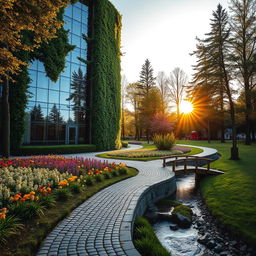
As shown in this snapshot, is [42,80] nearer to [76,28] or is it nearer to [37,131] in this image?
[37,131]

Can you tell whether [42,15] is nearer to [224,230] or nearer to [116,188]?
[116,188]

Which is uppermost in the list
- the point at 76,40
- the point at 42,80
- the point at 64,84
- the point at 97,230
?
the point at 76,40

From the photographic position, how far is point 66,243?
3.12 metres

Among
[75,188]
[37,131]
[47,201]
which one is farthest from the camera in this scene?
[37,131]

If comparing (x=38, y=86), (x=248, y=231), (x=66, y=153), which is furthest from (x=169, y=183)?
(x=38, y=86)

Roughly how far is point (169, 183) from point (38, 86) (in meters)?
15.6

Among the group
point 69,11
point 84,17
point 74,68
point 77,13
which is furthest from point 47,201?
point 84,17

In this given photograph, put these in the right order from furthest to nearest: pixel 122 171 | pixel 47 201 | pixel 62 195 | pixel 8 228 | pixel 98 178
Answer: pixel 122 171
pixel 98 178
pixel 62 195
pixel 47 201
pixel 8 228

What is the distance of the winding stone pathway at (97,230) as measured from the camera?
2.95m

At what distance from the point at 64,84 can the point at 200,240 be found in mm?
18888

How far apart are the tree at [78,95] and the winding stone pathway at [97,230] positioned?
16276 mm

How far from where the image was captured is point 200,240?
15.1 ft

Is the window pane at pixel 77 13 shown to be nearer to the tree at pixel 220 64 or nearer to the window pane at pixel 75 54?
the window pane at pixel 75 54

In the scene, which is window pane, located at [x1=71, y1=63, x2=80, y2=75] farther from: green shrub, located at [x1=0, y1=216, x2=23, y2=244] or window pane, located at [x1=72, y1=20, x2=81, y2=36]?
green shrub, located at [x1=0, y1=216, x2=23, y2=244]
